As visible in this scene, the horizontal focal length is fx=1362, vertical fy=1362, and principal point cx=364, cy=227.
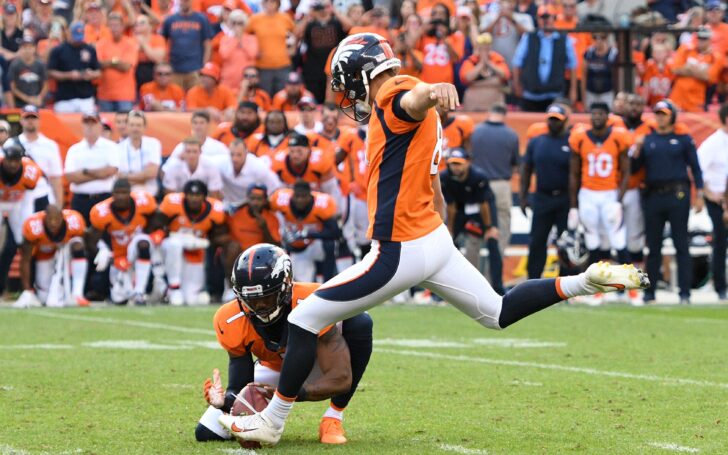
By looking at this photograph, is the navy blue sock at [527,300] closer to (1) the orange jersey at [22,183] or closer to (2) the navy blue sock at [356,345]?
(2) the navy blue sock at [356,345]

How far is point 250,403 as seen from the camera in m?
5.11

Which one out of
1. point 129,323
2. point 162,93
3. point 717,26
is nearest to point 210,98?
point 162,93

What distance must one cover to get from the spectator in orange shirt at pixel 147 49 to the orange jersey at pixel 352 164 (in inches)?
113

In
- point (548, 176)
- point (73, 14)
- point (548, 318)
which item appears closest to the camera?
point (548, 318)

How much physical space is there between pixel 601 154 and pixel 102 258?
4.74 metres

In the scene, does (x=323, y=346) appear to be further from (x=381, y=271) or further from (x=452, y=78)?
(x=452, y=78)

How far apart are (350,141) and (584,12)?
460 centimetres

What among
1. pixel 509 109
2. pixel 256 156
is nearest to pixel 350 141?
pixel 256 156

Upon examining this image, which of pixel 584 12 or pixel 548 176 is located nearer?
pixel 548 176

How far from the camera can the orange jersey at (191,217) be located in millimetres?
12703

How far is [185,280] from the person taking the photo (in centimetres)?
1297

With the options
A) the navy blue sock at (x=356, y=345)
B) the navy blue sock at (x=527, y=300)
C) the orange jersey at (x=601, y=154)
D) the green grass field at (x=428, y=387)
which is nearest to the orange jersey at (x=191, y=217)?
the green grass field at (x=428, y=387)

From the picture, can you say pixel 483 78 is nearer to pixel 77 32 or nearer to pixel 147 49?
pixel 147 49

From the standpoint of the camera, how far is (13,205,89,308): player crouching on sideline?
1226 cm
